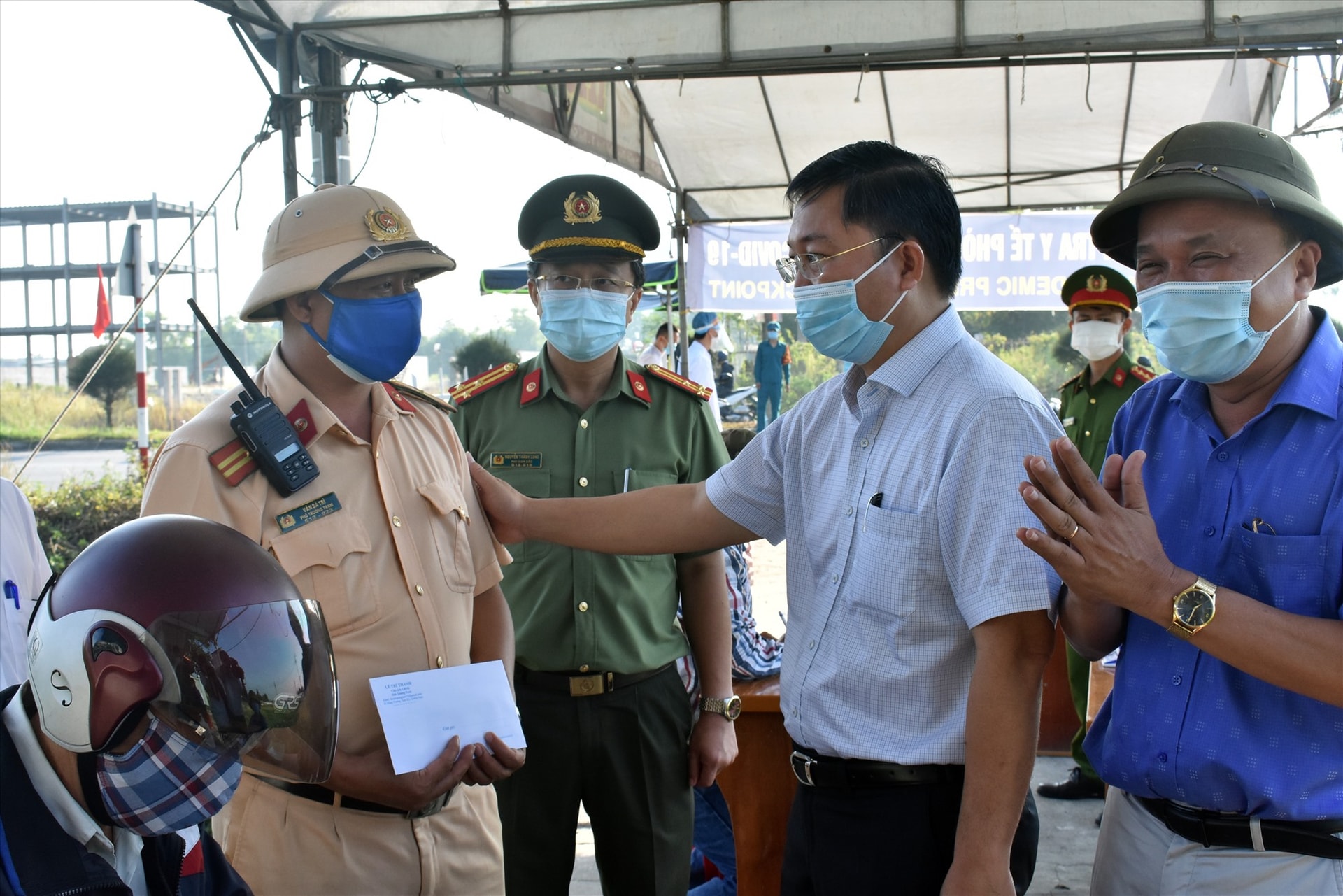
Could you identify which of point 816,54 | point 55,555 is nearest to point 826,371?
point 55,555

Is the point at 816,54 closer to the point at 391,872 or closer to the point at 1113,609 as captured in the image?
the point at 1113,609

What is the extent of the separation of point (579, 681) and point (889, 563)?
110 cm

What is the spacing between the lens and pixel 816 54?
418cm

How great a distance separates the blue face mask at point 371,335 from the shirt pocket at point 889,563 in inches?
38.9

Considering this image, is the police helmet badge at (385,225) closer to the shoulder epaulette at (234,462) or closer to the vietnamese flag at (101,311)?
the shoulder epaulette at (234,462)

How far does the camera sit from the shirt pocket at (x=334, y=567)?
1.85 m

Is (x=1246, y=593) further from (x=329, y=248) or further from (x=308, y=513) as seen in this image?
(x=329, y=248)

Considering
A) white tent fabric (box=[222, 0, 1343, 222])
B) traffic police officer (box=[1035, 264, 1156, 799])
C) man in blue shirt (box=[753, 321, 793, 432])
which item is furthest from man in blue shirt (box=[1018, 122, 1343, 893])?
man in blue shirt (box=[753, 321, 793, 432])

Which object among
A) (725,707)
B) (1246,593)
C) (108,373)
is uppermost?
(108,373)

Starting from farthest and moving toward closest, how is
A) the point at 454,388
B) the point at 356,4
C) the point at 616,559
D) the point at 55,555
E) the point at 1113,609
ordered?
the point at 55,555, the point at 356,4, the point at 454,388, the point at 616,559, the point at 1113,609

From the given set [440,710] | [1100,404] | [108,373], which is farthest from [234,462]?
[108,373]

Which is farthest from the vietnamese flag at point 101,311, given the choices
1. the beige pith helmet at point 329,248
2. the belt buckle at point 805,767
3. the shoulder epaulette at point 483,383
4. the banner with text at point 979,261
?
the belt buckle at point 805,767

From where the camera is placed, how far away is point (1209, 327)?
164 centimetres

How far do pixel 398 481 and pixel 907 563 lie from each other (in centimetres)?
103
